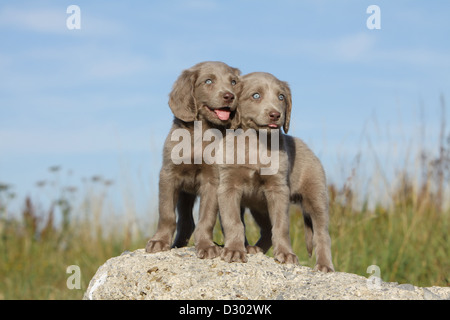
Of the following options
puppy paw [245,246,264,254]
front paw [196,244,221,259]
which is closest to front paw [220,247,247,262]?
front paw [196,244,221,259]

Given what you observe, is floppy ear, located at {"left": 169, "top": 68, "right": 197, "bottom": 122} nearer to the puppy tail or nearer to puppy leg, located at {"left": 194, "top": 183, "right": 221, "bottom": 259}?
puppy leg, located at {"left": 194, "top": 183, "right": 221, "bottom": 259}

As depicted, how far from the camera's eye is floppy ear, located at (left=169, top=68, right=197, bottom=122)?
4945 mm

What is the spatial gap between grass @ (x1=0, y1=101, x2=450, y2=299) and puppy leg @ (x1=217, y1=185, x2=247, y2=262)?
1.66m

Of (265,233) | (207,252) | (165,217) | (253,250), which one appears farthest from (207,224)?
(265,233)

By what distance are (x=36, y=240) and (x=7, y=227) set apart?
2.06 feet

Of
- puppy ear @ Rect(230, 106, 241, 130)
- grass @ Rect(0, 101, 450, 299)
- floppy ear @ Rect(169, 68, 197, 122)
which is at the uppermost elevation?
floppy ear @ Rect(169, 68, 197, 122)

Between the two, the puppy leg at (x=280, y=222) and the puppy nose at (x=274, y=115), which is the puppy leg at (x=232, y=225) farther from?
the puppy nose at (x=274, y=115)

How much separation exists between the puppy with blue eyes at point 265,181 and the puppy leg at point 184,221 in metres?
0.59
